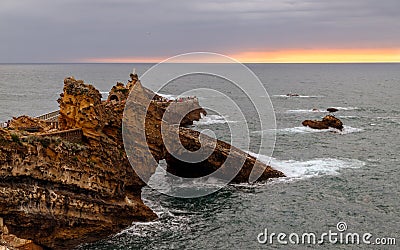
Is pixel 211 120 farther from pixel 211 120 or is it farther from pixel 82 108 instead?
A: pixel 82 108

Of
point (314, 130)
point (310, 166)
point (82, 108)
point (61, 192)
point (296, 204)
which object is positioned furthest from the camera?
point (314, 130)

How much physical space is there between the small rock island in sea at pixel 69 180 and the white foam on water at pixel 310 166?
19100mm

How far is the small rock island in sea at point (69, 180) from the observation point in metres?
29.4

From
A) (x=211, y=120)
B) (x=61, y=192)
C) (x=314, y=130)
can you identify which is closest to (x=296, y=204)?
(x=61, y=192)

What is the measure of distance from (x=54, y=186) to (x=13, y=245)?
5.80 meters

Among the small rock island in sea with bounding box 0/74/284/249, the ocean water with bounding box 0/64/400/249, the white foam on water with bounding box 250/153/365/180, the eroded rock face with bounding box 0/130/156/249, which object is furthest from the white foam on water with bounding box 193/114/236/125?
the eroded rock face with bounding box 0/130/156/249

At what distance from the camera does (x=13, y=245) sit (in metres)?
26.2

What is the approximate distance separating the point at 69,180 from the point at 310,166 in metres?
31.7

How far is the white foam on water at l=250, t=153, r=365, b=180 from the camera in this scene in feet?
168

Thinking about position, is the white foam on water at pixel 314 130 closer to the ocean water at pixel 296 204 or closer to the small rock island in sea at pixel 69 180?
the ocean water at pixel 296 204

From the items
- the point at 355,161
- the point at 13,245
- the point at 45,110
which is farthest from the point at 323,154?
the point at 45,110

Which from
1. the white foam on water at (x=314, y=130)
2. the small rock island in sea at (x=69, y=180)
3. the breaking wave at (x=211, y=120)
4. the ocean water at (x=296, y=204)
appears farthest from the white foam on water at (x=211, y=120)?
the small rock island in sea at (x=69, y=180)

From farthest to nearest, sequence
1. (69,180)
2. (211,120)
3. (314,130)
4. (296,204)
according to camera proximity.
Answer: (211,120), (314,130), (296,204), (69,180)

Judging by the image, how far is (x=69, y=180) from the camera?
31984 mm
